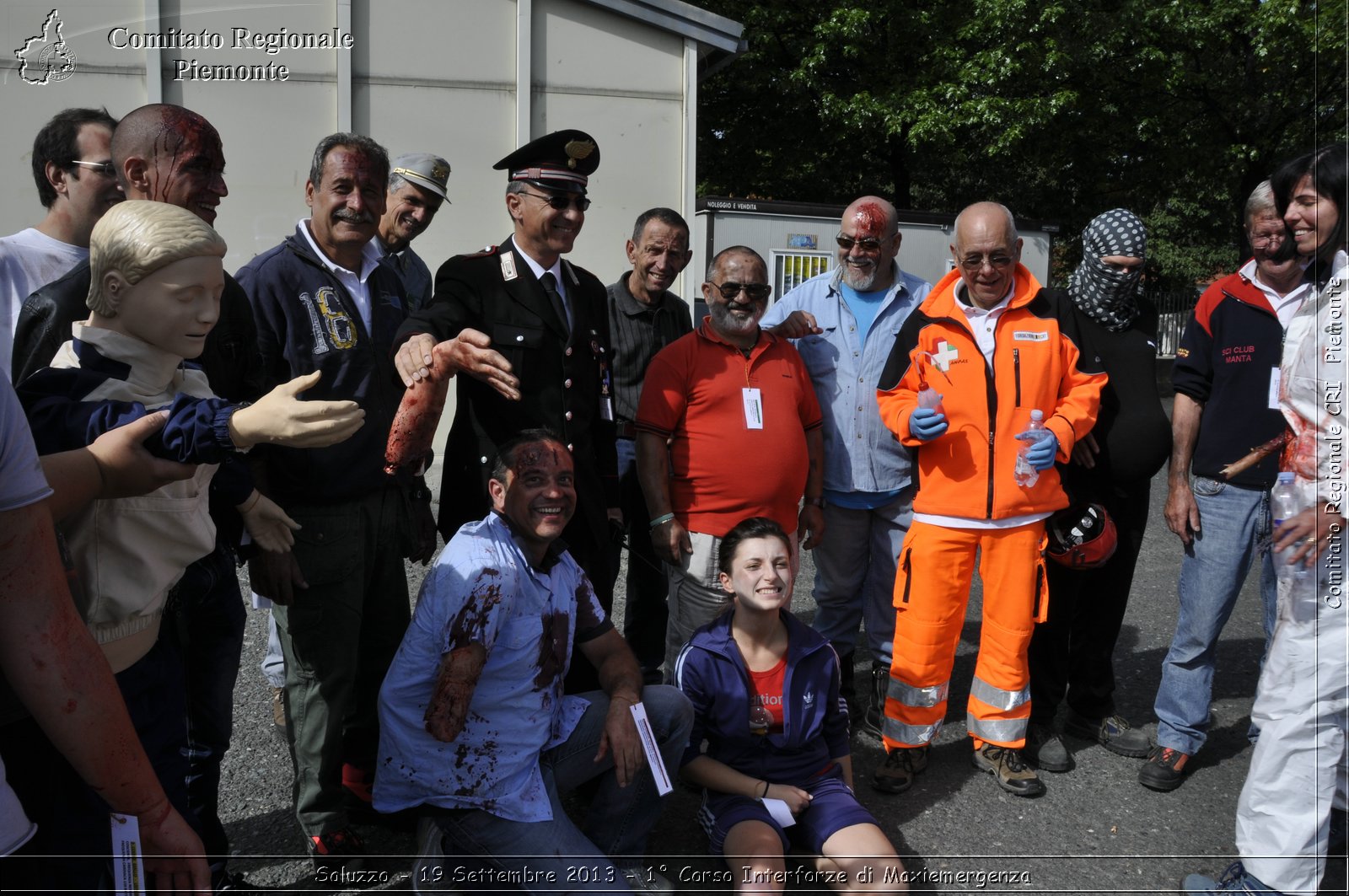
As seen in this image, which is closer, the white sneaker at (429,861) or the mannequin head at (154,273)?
the mannequin head at (154,273)

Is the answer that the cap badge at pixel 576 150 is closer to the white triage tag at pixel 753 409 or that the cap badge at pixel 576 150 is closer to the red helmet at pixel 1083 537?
the white triage tag at pixel 753 409

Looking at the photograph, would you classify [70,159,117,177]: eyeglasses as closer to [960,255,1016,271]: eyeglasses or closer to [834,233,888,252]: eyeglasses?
[834,233,888,252]: eyeglasses

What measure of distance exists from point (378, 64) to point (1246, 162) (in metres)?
15.5

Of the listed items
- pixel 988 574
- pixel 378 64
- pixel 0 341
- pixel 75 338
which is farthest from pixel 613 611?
pixel 378 64

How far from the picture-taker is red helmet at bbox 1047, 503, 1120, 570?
3762 millimetres

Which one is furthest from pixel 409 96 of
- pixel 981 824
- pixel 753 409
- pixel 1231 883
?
pixel 1231 883

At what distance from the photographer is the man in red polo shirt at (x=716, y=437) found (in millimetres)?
3637

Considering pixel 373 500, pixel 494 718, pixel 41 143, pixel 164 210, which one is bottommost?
pixel 494 718

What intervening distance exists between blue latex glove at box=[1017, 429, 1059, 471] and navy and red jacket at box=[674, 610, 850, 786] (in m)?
1.04

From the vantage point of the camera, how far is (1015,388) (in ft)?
11.6

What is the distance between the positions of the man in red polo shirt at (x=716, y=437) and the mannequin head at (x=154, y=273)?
1.97 metres

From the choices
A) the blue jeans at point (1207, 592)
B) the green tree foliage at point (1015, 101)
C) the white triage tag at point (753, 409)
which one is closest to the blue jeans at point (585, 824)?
the white triage tag at point (753, 409)

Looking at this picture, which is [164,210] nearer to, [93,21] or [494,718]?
[494,718]

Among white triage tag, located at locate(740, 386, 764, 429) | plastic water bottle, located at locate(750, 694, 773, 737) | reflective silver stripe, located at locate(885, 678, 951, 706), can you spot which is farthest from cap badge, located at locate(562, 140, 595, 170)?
reflective silver stripe, located at locate(885, 678, 951, 706)
